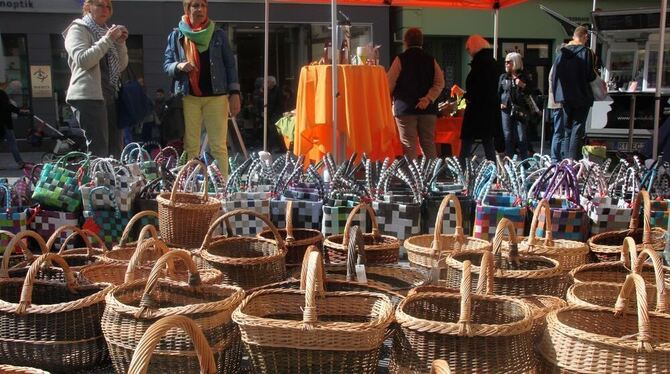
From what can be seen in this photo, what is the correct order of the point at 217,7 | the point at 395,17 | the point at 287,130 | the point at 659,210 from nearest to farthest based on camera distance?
the point at 659,210
the point at 287,130
the point at 217,7
the point at 395,17

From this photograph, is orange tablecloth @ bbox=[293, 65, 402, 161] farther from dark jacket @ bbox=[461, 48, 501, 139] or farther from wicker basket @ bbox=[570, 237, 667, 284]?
wicker basket @ bbox=[570, 237, 667, 284]

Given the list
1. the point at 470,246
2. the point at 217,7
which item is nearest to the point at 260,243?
the point at 470,246

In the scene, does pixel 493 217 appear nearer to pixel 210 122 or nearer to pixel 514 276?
pixel 514 276

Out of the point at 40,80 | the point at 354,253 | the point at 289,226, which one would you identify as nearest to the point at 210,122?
the point at 289,226

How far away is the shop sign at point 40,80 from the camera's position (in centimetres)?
1153

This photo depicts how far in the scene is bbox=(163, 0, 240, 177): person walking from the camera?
444 centimetres

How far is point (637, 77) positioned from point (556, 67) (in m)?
4.23

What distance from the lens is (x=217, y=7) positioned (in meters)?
11.9

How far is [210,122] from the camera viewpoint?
461cm

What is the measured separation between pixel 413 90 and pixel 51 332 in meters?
4.25

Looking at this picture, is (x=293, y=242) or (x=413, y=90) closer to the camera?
(x=293, y=242)

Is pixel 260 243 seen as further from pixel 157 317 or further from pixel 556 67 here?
pixel 556 67

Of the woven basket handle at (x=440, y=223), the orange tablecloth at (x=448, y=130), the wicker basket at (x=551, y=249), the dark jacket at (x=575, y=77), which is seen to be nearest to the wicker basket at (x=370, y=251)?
the woven basket handle at (x=440, y=223)

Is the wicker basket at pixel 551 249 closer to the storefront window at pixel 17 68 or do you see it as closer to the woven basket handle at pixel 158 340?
the woven basket handle at pixel 158 340
